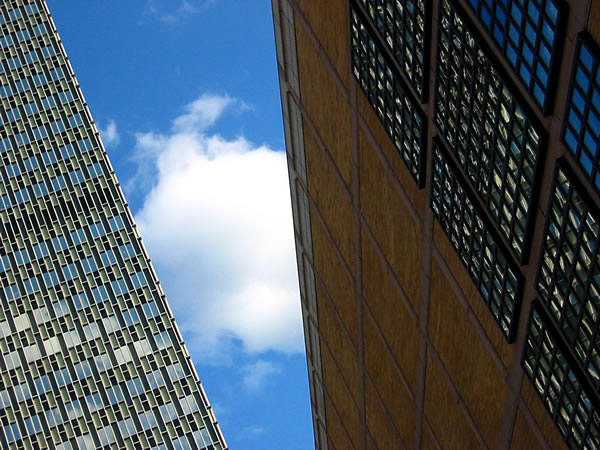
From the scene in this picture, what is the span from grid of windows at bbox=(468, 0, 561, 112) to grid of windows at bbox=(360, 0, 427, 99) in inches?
151

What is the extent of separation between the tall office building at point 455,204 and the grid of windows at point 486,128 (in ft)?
0.17

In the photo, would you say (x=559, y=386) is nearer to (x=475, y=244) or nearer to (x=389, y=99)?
(x=475, y=244)

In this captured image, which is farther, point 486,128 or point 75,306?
point 75,306

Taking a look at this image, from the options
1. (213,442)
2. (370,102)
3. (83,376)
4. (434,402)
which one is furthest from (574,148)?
(83,376)

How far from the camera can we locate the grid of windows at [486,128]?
18578mm

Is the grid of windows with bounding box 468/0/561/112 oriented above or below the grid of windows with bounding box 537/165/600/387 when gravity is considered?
above

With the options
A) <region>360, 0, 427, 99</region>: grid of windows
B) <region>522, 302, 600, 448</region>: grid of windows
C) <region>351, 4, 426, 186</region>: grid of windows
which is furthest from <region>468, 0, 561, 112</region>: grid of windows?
<region>351, 4, 426, 186</region>: grid of windows

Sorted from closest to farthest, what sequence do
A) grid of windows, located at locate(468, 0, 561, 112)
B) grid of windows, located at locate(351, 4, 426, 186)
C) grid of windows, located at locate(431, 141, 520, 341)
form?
1. grid of windows, located at locate(468, 0, 561, 112)
2. grid of windows, located at locate(431, 141, 520, 341)
3. grid of windows, located at locate(351, 4, 426, 186)

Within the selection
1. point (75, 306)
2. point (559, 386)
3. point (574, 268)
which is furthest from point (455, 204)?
point (75, 306)

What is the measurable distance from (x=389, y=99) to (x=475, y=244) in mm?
6038

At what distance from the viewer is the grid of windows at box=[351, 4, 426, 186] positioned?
82.0ft

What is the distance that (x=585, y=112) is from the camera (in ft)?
52.1

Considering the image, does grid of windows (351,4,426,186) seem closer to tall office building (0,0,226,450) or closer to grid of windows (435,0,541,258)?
grid of windows (435,0,541,258)

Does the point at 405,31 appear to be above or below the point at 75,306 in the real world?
below
